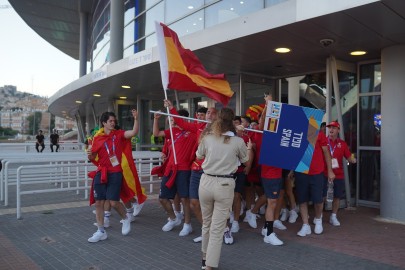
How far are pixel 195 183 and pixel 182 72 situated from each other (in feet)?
5.53

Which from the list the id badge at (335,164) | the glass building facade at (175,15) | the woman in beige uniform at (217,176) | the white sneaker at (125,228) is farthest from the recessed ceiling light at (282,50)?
the white sneaker at (125,228)

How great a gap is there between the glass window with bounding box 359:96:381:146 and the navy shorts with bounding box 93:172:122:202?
5.40 meters

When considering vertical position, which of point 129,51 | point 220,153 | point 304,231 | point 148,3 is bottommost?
point 304,231

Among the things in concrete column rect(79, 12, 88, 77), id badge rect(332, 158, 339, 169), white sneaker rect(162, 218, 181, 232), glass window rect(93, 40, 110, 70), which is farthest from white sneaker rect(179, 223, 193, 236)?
concrete column rect(79, 12, 88, 77)

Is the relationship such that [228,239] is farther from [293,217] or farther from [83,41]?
[83,41]

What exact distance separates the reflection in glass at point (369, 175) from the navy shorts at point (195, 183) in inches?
178

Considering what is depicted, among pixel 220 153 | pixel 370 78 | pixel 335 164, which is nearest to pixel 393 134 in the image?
pixel 335 164

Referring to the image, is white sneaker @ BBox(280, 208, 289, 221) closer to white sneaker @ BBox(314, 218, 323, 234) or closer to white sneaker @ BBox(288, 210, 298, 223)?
white sneaker @ BBox(288, 210, 298, 223)

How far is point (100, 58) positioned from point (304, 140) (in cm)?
1784

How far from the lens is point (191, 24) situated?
1140 centimetres

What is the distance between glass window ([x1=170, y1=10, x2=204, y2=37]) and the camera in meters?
Result: 11.0

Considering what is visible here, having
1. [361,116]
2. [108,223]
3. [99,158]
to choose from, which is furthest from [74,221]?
[361,116]

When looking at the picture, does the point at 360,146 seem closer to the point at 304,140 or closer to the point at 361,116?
the point at 361,116

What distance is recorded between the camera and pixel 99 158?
→ 6047 mm
